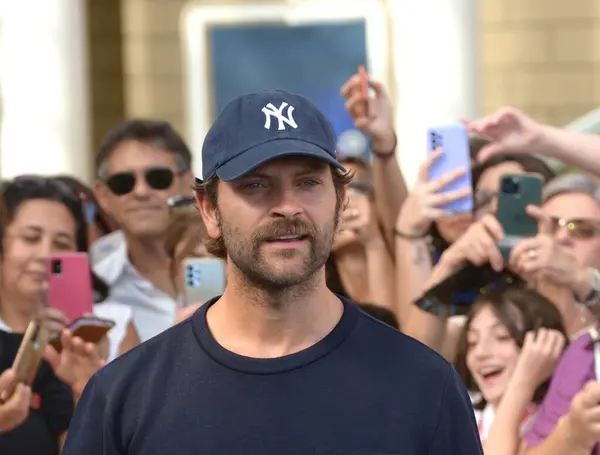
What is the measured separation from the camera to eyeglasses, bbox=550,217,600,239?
3732mm

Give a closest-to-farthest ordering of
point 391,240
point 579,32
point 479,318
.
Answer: point 479,318 → point 391,240 → point 579,32

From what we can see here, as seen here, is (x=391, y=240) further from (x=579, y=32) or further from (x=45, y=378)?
(x=579, y=32)

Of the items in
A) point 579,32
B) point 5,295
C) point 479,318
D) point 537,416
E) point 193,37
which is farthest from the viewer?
point 579,32

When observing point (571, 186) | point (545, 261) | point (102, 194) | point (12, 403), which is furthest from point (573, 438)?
point (102, 194)

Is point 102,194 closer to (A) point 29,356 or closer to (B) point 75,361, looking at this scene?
(B) point 75,361

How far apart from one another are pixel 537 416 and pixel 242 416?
156 centimetres

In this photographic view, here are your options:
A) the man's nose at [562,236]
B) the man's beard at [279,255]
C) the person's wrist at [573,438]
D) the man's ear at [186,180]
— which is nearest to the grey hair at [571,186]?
the man's nose at [562,236]

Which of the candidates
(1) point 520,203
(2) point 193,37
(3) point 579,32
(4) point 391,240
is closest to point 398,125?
(2) point 193,37

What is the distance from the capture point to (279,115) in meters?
1.95

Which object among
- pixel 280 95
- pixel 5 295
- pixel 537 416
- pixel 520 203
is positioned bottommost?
pixel 537 416

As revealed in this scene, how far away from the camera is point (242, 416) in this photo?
1.88 meters

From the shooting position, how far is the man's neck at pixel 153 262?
412 centimetres

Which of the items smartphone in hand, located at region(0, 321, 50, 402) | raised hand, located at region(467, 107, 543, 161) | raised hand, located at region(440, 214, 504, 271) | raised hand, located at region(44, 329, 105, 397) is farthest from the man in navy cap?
raised hand, located at region(467, 107, 543, 161)

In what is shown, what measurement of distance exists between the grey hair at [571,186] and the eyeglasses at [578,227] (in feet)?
0.35
